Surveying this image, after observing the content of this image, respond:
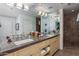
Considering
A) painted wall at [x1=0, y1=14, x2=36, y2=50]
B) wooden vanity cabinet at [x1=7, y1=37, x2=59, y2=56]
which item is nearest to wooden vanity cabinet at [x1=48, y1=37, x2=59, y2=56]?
wooden vanity cabinet at [x1=7, y1=37, x2=59, y2=56]

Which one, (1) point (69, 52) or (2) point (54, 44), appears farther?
(2) point (54, 44)

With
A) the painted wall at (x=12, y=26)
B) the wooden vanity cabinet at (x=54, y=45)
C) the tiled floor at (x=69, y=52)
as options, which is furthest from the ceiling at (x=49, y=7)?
the tiled floor at (x=69, y=52)

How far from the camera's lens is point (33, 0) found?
195cm

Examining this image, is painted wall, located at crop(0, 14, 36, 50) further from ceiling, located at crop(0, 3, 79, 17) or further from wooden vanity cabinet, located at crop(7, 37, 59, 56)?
wooden vanity cabinet, located at crop(7, 37, 59, 56)

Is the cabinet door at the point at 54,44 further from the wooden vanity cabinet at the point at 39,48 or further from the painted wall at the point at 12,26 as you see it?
the painted wall at the point at 12,26

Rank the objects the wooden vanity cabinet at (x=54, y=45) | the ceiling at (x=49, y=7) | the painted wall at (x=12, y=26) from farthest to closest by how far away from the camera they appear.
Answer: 1. the wooden vanity cabinet at (x=54, y=45)
2. the ceiling at (x=49, y=7)
3. the painted wall at (x=12, y=26)

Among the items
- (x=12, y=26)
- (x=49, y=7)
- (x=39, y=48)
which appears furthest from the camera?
(x=39, y=48)

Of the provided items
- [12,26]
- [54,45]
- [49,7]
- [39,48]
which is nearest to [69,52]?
[54,45]

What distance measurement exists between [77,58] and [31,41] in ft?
2.52

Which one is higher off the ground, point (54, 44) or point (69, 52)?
point (54, 44)

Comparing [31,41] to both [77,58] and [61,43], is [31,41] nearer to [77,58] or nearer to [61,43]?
[61,43]

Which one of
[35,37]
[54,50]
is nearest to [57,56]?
[54,50]

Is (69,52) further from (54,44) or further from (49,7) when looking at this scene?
(49,7)

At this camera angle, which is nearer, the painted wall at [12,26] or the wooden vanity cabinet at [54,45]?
the painted wall at [12,26]
